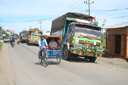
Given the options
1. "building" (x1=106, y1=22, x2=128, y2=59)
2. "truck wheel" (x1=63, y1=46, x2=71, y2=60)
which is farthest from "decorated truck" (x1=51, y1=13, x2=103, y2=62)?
"building" (x1=106, y1=22, x2=128, y2=59)

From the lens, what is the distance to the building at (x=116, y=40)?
13.4 meters

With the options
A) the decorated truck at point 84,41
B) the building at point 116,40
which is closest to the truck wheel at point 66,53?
the decorated truck at point 84,41

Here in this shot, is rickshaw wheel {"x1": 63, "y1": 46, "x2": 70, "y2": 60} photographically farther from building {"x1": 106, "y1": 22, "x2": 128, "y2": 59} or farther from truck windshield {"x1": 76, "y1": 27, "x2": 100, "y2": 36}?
building {"x1": 106, "y1": 22, "x2": 128, "y2": 59}

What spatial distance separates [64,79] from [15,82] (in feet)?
6.17

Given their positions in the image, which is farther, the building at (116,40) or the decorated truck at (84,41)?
the building at (116,40)

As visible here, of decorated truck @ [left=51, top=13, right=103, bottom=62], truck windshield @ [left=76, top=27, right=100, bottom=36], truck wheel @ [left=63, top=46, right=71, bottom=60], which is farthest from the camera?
truck wheel @ [left=63, top=46, right=71, bottom=60]

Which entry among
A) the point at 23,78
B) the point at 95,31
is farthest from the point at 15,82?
the point at 95,31

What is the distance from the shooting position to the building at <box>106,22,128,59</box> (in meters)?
13.4

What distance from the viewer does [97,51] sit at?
10500 mm

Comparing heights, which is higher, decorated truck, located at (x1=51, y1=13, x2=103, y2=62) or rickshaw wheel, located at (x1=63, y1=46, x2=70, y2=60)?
decorated truck, located at (x1=51, y1=13, x2=103, y2=62)

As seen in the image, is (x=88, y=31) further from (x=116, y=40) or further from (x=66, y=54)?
(x=116, y=40)

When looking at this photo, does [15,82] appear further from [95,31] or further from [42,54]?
[95,31]

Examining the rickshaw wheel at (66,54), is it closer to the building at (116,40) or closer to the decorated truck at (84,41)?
the decorated truck at (84,41)

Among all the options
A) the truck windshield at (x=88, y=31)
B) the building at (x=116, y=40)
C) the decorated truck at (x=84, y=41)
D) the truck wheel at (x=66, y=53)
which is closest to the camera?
the decorated truck at (x=84, y=41)
